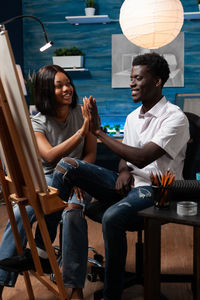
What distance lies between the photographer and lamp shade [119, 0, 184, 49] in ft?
8.79

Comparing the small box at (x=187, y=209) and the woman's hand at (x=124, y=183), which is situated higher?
the small box at (x=187, y=209)

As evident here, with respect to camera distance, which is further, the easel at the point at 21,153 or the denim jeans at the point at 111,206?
the denim jeans at the point at 111,206

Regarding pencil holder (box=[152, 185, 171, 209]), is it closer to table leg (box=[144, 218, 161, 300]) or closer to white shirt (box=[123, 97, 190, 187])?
table leg (box=[144, 218, 161, 300])

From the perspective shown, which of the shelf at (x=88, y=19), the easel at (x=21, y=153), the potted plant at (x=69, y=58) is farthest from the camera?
the potted plant at (x=69, y=58)

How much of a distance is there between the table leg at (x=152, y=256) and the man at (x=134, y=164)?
0.79 ft

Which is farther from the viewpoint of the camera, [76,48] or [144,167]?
[76,48]

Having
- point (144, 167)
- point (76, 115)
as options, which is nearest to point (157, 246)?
point (144, 167)

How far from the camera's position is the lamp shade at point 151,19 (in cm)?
268

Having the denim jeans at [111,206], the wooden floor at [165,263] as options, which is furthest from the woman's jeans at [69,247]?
the wooden floor at [165,263]

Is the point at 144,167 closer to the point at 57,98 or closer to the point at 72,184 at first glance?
the point at 72,184

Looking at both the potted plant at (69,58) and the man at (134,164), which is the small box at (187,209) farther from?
the potted plant at (69,58)

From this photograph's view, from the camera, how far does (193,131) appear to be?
2.02 m

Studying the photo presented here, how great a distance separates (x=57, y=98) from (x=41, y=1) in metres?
→ 2.93

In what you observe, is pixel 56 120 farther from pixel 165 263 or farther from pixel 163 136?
pixel 165 263
